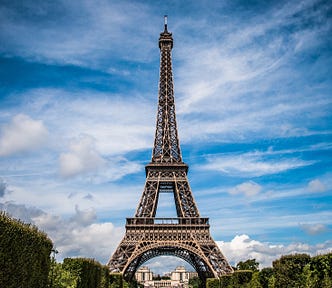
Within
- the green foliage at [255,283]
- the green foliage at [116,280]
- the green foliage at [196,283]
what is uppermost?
the green foliage at [196,283]

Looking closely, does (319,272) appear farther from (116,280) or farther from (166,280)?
(166,280)

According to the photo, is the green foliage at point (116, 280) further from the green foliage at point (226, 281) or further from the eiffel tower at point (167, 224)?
the green foliage at point (226, 281)

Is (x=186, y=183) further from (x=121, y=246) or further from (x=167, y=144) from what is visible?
(x=121, y=246)

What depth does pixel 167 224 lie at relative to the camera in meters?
47.2

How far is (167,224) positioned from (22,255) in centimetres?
3498

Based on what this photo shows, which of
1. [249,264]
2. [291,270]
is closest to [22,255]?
[291,270]

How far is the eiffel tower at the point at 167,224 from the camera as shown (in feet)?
146

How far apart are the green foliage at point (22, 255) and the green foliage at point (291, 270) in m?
15.6

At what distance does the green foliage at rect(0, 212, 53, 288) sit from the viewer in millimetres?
11828

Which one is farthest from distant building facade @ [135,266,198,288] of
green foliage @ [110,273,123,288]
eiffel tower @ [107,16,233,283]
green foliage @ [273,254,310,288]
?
green foliage @ [273,254,310,288]

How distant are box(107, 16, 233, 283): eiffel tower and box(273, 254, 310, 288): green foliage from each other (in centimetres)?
1896

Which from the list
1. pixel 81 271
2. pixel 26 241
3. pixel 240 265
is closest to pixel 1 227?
pixel 26 241

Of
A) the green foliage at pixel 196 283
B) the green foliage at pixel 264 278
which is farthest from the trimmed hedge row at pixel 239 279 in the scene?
the green foliage at pixel 196 283

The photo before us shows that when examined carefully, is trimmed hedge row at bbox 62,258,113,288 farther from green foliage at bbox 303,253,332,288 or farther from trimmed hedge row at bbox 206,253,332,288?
green foliage at bbox 303,253,332,288
